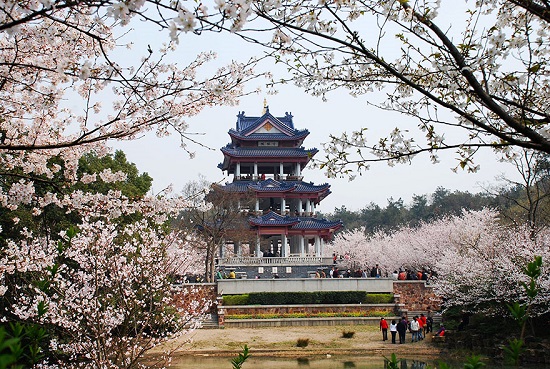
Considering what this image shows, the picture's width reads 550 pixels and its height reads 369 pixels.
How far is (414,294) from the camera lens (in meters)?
29.0

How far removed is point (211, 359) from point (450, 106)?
17469mm

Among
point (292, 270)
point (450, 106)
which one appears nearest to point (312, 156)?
point (450, 106)

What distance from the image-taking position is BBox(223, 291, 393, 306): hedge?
89.0 feet

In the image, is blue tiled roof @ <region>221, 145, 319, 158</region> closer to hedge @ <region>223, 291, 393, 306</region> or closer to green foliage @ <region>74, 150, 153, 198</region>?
green foliage @ <region>74, 150, 153, 198</region>

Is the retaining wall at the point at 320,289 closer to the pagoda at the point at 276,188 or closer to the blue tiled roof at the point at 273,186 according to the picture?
the pagoda at the point at 276,188

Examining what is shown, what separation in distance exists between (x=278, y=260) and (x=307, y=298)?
21.2ft

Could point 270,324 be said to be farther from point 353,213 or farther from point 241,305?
point 353,213

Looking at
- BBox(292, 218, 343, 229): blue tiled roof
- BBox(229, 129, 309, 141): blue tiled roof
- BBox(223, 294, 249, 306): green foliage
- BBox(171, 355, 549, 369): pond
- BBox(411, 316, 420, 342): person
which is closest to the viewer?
BBox(171, 355, 549, 369): pond

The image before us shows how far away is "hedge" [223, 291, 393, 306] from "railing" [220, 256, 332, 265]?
6.15 metres

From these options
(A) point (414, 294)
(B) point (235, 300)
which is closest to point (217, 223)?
(B) point (235, 300)

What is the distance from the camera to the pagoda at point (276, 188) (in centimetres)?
3522

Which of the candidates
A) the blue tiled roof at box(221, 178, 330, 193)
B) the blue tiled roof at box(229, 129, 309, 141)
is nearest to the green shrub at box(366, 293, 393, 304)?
the blue tiled roof at box(221, 178, 330, 193)

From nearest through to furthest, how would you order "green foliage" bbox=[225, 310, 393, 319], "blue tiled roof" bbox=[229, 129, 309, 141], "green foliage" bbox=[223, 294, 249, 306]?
"green foliage" bbox=[225, 310, 393, 319] < "green foliage" bbox=[223, 294, 249, 306] < "blue tiled roof" bbox=[229, 129, 309, 141]

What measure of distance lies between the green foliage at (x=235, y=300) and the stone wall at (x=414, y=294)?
7.55 metres
